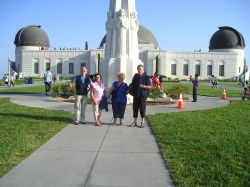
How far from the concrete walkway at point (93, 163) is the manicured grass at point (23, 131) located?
191mm

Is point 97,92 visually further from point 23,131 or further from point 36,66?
point 36,66

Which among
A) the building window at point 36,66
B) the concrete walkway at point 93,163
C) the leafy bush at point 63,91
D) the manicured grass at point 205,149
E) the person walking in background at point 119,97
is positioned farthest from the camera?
the building window at point 36,66

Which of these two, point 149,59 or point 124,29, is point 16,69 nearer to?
point 149,59

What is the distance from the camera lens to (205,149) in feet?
22.9

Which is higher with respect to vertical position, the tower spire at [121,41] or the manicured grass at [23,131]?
the tower spire at [121,41]

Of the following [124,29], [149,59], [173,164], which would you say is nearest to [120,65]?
[124,29]

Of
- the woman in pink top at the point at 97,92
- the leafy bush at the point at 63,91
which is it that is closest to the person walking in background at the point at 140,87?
the woman in pink top at the point at 97,92

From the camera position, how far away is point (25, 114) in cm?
1185

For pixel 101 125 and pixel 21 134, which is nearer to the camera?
pixel 21 134

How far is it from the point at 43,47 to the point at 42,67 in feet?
30.4

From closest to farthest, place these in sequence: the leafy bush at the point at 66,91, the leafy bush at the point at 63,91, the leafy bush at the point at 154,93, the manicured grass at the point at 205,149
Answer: the manicured grass at the point at 205,149
the leafy bush at the point at 154,93
the leafy bush at the point at 66,91
the leafy bush at the point at 63,91

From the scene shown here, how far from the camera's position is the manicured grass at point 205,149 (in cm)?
521

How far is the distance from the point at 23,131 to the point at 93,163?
10.7 ft

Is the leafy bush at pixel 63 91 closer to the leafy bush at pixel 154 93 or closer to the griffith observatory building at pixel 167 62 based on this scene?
the leafy bush at pixel 154 93
